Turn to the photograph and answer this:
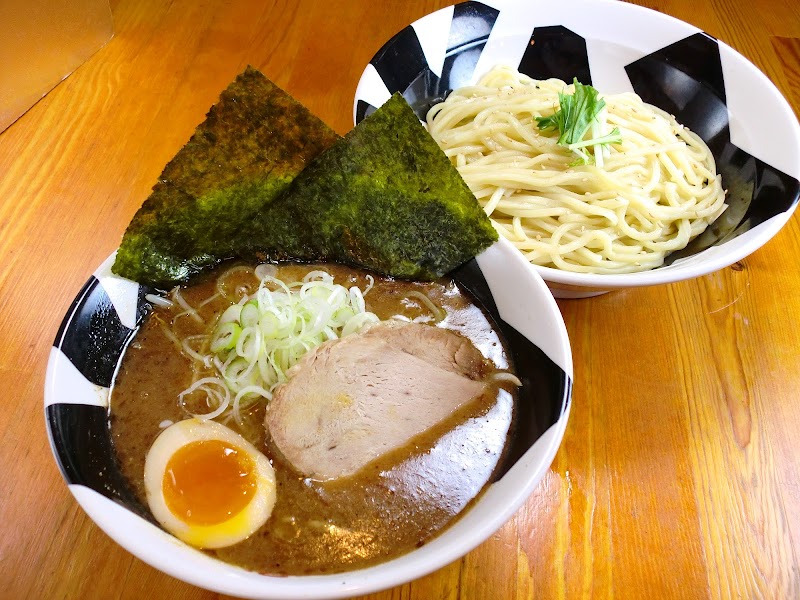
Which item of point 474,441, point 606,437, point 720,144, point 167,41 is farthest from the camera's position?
point 167,41

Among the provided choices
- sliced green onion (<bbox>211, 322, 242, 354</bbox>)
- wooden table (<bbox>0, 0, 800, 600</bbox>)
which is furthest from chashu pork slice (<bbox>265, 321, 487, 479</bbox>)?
wooden table (<bbox>0, 0, 800, 600</bbox>)

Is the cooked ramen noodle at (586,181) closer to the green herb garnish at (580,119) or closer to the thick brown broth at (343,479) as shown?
the green herb garnish at (580,119)

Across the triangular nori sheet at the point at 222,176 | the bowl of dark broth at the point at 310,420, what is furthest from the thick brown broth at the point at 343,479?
the triangular nori sheet at the point at 222,176

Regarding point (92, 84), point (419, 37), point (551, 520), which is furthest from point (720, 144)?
point (92, 84)

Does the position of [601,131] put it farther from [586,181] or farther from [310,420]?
[310,420]

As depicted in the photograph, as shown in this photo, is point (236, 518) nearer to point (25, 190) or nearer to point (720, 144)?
point (25, 190)

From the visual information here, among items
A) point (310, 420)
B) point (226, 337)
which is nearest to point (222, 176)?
point (226, 337)

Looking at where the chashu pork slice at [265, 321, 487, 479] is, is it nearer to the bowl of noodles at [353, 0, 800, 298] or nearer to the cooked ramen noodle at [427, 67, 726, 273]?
the bowl of noodles at [353, 0, 800, 298]
